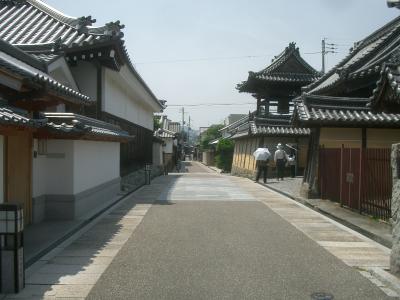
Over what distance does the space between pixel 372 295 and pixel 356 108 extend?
10.9 m

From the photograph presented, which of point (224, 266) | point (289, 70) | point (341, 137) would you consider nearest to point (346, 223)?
point (224, 266)

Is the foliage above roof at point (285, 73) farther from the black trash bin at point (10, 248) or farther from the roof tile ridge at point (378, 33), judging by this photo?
the black trash bin at point (10, 248)

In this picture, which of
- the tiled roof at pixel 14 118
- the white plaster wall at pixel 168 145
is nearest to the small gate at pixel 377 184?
the tiled roof at pixel 14 118

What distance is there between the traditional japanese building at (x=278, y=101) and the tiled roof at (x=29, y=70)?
1916 cm

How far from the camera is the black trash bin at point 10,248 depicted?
5.80 meters

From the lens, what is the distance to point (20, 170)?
1010 centimetres

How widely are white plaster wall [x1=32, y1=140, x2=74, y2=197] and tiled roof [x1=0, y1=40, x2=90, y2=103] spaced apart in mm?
1304

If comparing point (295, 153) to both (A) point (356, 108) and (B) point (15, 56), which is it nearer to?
(A) point (356, 108)

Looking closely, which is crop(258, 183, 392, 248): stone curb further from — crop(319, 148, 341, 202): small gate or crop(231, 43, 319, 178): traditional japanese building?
crop(231, 43, 319, 178): traditional japanese building

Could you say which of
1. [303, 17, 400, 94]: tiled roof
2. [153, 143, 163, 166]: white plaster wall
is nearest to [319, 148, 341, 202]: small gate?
[303, 17, 400, 94]: tiled roof

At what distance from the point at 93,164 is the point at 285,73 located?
20578 mm

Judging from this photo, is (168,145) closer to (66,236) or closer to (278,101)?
(278,101)

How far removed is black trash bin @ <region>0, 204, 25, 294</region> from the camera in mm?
5805

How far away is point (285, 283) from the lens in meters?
6.39
